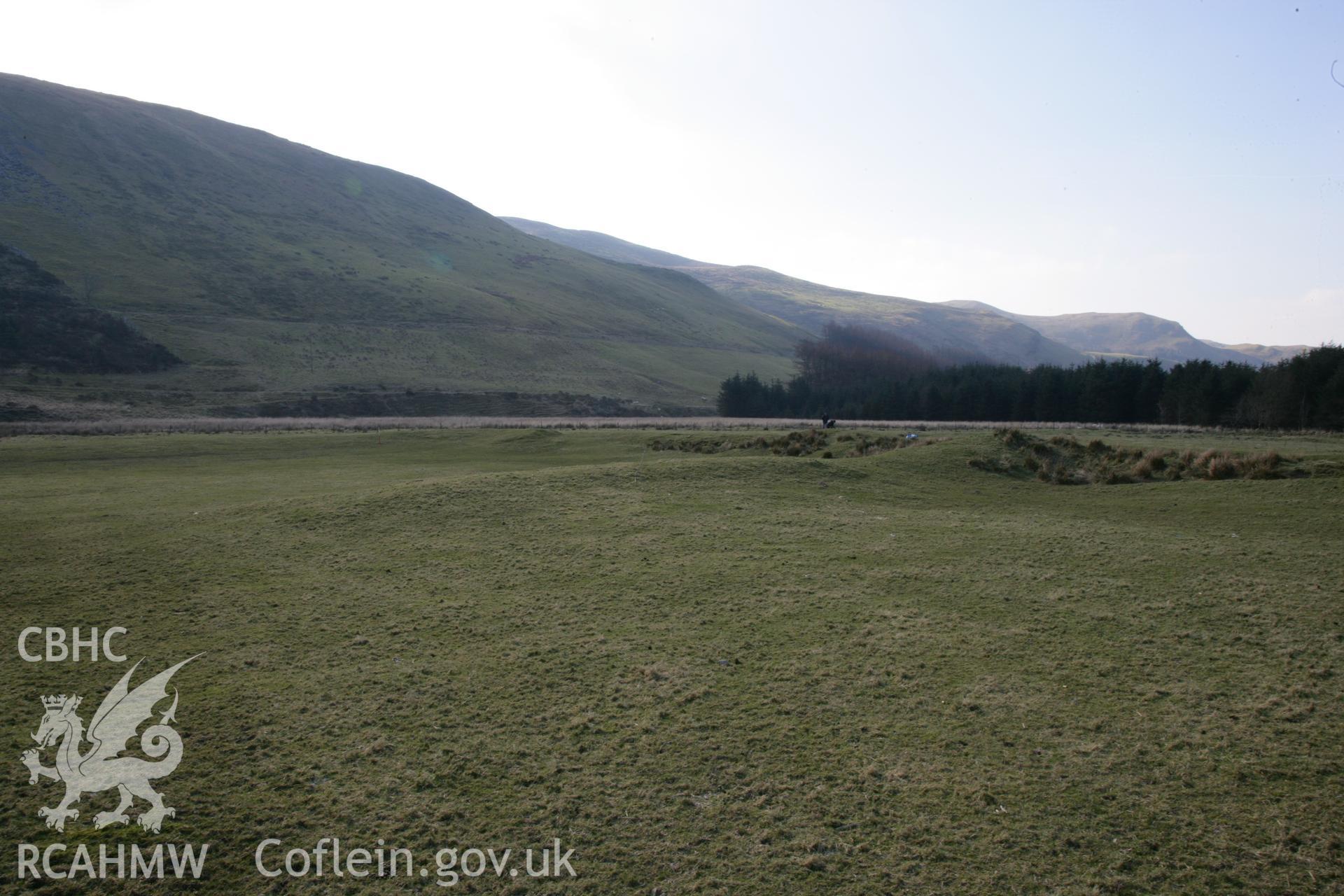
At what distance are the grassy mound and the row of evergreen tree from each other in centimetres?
3304

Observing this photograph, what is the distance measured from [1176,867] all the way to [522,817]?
625 centimetres

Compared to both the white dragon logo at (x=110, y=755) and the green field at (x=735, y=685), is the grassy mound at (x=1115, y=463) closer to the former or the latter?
the green field at (x=735, y=685)

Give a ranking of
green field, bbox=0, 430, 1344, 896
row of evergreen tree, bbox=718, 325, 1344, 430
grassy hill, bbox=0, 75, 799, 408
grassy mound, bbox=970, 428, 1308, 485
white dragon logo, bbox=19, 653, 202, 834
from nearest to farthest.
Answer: green field, bbox=0, 430, 1344, 896
white dragon logo, bbox=19, 653, 202, 834
grassy mound, bbox=970, 428, 1308, 485
row of evergreen tree, bbox=718, 325, 1344, 430
grassy hill, bbox=0, 75, 799, 408

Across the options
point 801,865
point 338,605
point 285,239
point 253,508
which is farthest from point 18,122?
point 801,865

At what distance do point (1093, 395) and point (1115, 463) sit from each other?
49822 mm

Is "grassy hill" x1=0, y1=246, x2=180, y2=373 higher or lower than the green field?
higher

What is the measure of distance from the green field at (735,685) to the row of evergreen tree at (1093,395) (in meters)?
39.8

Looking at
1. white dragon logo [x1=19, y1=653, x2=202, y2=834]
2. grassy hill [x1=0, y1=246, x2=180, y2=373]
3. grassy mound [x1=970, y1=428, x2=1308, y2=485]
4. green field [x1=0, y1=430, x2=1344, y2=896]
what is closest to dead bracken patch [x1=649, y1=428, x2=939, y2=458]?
grassy mound [x1=970, y1=428, x2=1308, y2=485]

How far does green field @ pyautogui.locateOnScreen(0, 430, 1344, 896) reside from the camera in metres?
7.16

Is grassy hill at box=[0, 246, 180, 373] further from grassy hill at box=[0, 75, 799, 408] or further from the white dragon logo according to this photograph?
the white dragon logo

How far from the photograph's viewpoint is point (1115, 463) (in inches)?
1027

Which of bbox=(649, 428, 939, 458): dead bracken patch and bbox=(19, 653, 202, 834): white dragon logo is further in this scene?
bbox=(649, 428, 939, 458): dead bracken patch

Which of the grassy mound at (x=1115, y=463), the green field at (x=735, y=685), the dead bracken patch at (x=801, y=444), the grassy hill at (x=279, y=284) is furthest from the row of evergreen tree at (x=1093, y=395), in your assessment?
the green field at (x=735, y=685)

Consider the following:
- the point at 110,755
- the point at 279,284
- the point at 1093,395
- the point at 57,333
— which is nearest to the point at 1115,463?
the point at 110,755
